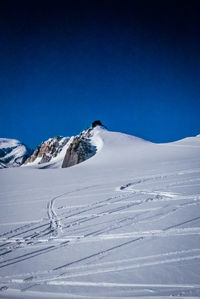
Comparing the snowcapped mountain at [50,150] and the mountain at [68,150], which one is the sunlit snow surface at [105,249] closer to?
the mountain at [68,150]

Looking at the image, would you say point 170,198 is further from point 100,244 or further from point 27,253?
point 27,253

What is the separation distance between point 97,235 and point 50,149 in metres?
69.2

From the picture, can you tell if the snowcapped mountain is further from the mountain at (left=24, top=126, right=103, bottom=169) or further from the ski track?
the ski track

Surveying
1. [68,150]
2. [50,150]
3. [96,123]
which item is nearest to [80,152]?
[68,150]

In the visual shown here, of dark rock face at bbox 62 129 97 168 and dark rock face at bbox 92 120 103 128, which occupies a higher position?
dark rock face at bbox 92 120 103 128

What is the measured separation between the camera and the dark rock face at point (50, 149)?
66812mm

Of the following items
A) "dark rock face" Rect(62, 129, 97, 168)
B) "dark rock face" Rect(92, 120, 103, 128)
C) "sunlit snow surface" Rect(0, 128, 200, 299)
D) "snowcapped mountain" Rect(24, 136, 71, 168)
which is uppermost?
"dark rock face" Rect(92, 120, 103, 128)

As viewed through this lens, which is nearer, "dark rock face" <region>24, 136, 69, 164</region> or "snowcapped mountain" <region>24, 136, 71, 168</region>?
"snowcapped mountain" <region>24, 136, 71, 168</region>

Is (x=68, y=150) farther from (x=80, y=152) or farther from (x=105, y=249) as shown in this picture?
(x=105, y=249)

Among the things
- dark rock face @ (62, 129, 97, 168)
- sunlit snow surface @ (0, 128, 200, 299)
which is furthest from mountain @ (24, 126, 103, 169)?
sunlit snow surface @ (0, 128, 200, 299)

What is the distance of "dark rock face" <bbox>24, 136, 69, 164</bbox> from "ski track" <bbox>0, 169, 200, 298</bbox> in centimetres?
6133

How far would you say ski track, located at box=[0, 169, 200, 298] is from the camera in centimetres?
302

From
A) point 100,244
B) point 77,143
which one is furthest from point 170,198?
point 77,143

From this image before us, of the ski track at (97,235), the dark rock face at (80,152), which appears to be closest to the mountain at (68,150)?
the dark rock face at (80,152)
